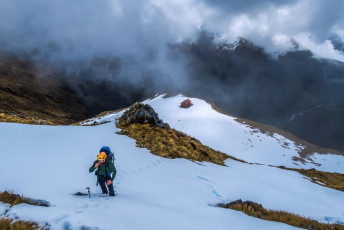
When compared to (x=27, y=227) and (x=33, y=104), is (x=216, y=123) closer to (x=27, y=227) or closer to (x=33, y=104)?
(x=27, y=227)

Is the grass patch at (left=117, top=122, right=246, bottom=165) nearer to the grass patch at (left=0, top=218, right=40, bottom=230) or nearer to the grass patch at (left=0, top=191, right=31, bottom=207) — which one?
the grass patch at (left=0, top=191, right=31, bottom=207)

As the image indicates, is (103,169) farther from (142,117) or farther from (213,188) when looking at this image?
(142,117)

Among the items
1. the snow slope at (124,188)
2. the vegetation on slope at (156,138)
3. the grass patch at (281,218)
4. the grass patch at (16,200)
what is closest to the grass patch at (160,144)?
the vegetation on slope at (156,138)

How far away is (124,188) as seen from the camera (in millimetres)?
7809

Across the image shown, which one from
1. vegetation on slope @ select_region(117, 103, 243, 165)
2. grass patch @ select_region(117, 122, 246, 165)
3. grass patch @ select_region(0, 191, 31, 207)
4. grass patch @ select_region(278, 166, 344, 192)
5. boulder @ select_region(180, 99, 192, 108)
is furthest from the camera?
boulder @ select_region(180, 99, 192, 108)

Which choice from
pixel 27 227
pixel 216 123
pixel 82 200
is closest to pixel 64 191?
pixel 82 200

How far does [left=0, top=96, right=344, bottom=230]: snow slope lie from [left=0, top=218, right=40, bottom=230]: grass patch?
0.22 metres

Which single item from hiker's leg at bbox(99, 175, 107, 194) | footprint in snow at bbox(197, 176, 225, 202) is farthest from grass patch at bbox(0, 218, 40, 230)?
footprint in snow at bbox(197, 176, 225, 202)

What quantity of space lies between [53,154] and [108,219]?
741cm

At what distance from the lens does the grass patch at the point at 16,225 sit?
3609mm

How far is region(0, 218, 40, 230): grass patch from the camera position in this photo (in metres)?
3.61

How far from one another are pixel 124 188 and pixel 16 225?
14.1 feet

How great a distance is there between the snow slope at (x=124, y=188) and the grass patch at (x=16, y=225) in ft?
0.73

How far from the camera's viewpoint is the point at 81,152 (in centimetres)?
1153
